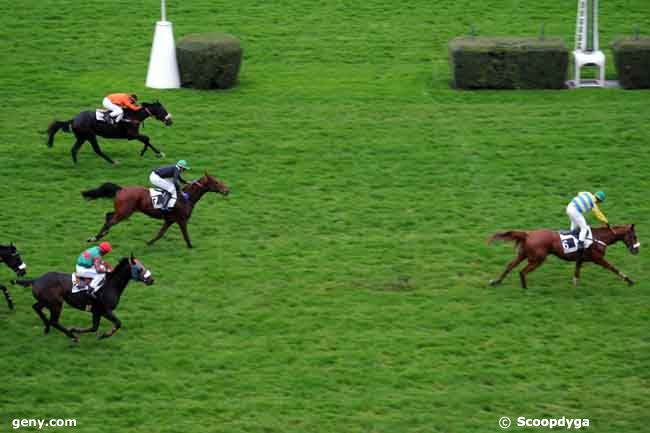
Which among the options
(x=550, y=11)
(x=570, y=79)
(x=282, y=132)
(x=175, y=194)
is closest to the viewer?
(x=175, y=194)

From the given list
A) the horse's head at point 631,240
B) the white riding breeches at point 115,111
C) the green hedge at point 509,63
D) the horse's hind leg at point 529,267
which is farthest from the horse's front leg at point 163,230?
the green hedge at point 509,63

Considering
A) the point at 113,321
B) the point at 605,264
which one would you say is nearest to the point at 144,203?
the point at 113,321

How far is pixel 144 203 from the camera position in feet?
61.8

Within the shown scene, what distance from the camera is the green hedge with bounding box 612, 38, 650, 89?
26.2m

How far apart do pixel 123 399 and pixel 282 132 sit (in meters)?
10.1

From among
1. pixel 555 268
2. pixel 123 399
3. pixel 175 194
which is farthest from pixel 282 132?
pixel 123 399

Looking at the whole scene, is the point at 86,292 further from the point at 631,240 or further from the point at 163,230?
the point at 631,240

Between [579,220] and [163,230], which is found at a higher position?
[579,220]

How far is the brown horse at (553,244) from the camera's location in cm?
1761

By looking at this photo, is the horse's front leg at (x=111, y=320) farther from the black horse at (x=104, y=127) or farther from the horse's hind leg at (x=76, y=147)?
the horse's hind leg at (x=76, y=147)

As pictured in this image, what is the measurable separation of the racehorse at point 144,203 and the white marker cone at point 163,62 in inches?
297

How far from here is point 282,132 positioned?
24.2m

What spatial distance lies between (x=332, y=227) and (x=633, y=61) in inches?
388

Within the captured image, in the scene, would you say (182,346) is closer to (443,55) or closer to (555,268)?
(555,268)
